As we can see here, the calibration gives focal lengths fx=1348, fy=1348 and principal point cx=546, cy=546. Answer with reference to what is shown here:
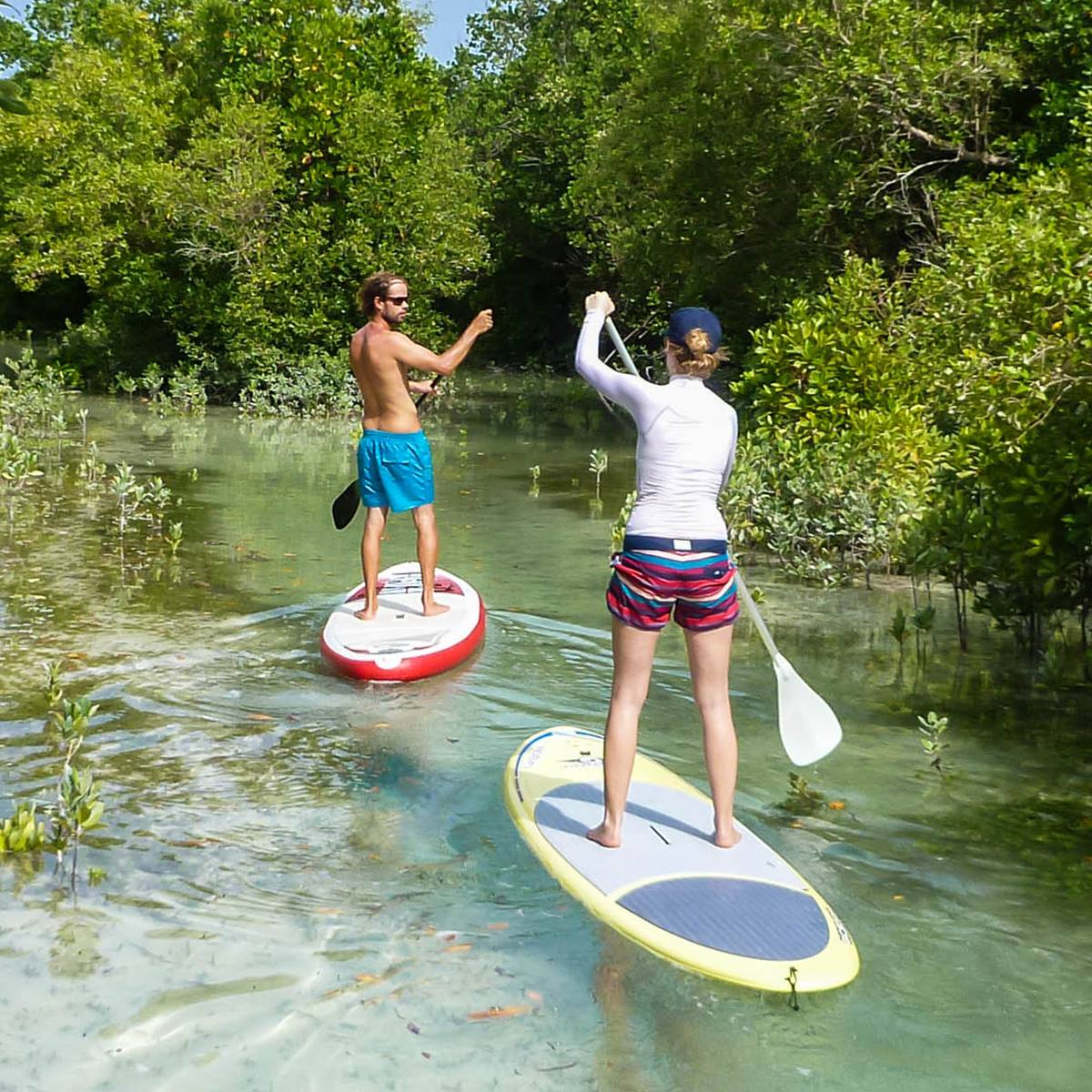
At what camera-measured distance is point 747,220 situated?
1769 centimetres

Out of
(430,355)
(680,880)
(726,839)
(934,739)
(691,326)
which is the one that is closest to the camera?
(680,880)

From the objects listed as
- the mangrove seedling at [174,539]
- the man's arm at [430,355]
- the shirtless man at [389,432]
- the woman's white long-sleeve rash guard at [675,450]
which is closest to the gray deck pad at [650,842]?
the woman's white long-sleeve rash guard at [675,450]

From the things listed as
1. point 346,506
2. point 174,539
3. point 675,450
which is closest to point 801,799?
point 675,450

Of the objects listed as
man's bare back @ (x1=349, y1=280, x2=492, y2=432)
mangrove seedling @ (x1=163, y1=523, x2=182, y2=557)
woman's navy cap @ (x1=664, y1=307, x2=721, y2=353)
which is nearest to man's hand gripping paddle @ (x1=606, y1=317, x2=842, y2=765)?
woman's navy cap @ (x1=664, y1=307, x2=721, y2=353)

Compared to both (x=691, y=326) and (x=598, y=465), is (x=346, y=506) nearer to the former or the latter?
(x=691, y=326)

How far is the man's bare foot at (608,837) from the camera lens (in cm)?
507

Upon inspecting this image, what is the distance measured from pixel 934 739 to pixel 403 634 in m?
3.10

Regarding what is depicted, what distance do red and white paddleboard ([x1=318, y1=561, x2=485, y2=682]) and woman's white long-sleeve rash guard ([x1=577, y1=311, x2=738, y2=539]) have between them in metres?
2.95

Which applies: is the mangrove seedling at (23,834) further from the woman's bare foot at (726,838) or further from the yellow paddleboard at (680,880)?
the woman's bare foot at (726,838)

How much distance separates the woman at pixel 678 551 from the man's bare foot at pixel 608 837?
0.13 m

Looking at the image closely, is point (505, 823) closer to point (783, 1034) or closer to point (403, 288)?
point (783, 1034)

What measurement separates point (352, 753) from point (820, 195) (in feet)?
36.9

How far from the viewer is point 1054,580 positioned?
737 cm

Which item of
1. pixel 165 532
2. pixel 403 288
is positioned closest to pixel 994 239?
pixel 403 288
